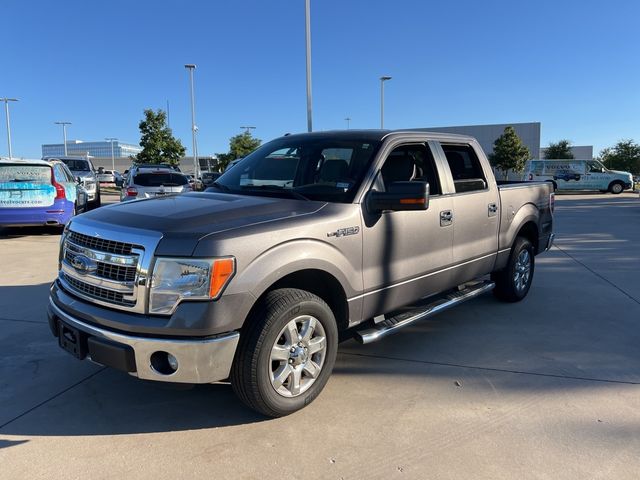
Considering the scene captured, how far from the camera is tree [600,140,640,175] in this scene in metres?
47.0

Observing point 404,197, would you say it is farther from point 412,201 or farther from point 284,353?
point 284,353

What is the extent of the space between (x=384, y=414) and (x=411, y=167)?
2085 mm

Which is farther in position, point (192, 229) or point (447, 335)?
point (447, 335)

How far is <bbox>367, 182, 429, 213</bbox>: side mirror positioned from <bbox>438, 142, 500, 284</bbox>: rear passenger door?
1094mm

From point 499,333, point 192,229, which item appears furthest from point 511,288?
point 192,229

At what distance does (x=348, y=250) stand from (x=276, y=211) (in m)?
0.57

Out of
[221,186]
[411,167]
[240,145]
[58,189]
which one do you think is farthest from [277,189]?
[240,145]

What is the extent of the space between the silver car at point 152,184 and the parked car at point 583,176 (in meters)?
22.4

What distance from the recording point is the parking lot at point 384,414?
9.12ft

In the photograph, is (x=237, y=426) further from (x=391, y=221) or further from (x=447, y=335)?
(x=447, y=335)

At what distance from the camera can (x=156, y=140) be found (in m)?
37.9

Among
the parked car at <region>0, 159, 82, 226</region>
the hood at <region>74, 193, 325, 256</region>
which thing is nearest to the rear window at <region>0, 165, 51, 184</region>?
the parked car at <region>0, 159, 82, 226</region>

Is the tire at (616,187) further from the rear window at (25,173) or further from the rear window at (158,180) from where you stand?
the rear window at (25,173)

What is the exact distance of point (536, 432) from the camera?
10.2ft
